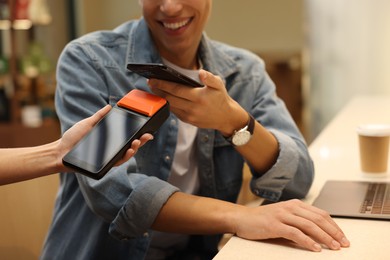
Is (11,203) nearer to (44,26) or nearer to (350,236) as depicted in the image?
(350,236)

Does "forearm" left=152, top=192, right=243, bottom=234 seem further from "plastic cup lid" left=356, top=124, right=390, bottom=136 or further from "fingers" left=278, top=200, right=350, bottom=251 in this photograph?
"plastic cup lid" left=356, top=124, right=390, bottom=136

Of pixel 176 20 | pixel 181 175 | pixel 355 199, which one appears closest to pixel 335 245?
pixel 355 199

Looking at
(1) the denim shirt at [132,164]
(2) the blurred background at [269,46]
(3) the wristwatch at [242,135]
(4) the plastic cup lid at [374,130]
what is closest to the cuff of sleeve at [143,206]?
(1) the denim shirt at [132,164]

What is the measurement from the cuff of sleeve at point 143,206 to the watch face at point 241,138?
6.8 inches

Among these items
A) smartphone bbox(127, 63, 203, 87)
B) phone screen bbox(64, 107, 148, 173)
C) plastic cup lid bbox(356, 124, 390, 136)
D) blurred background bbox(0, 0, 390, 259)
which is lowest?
blurred background bbox(0, 0, 390, 259)

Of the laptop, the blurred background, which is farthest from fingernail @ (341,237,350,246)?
the blurred background

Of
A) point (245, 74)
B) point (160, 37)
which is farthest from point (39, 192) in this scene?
point (245, 74)

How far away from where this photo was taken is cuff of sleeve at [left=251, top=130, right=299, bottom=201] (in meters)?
1.49

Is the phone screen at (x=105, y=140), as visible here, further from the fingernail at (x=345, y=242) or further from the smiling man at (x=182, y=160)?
the fingernail at (x=345, y=242)

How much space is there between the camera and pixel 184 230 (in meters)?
1.35

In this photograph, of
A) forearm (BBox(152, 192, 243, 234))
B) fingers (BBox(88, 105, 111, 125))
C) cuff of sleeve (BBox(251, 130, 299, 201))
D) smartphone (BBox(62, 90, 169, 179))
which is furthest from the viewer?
cuff of sleeve (BBox(251, 130, 299, 201))

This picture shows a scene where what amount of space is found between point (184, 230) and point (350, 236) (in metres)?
0.34

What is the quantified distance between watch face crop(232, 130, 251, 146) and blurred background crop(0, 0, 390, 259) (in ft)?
8.33

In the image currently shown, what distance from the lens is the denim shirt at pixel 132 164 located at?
4.41 feet
